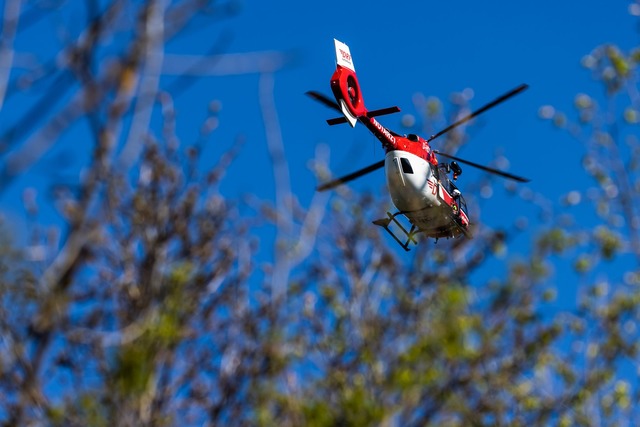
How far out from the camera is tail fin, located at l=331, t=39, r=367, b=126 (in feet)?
30.4

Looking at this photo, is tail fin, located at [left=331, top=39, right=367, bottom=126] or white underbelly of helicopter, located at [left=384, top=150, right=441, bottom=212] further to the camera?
white underbelly of helicopter, located at [left=384, top=150, right=441, bottom=212]

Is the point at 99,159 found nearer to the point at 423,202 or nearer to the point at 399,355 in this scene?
the point at 423,202

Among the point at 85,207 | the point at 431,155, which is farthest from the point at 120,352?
the point at 431,155

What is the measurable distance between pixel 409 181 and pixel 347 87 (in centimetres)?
117

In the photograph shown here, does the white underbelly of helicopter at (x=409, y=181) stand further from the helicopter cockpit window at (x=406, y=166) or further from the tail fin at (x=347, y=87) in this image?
the tail fin at (x=347, y=87)

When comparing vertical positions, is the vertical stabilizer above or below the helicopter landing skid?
above

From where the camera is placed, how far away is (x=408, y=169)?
9.72 metres

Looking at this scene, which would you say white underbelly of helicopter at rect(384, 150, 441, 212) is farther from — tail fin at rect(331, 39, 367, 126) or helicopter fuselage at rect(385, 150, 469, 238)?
tail fin at rect(331, 39, 367, 126)

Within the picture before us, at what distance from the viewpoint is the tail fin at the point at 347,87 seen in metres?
9.27

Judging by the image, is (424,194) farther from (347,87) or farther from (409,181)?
(347,87)

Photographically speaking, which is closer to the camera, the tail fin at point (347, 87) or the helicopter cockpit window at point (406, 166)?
the tail fin at point (347, 87)

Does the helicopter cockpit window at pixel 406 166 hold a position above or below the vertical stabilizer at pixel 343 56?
below

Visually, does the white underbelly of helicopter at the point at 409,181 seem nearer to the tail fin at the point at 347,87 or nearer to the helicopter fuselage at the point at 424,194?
the helicopter fuselage at the point at 424,194

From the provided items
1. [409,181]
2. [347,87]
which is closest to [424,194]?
[409,181]
